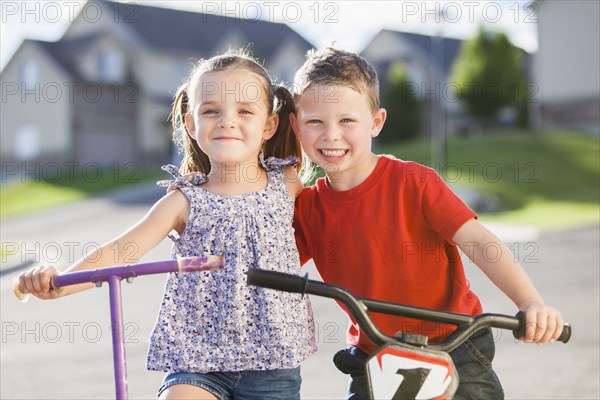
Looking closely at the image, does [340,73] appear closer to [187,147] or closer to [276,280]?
[187,147]

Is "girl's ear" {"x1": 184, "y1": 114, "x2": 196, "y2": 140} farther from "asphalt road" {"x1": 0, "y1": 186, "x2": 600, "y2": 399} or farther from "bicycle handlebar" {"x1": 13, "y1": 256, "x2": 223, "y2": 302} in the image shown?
"asphalt road" {"x1": 0, "y1": 186, "x2": 600, "y2": 399}

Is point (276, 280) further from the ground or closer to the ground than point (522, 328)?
further from the ground

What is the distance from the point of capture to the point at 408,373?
2416 millimetres

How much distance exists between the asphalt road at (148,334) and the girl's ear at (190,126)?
9.55 ft

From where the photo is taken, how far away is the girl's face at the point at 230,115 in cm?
322

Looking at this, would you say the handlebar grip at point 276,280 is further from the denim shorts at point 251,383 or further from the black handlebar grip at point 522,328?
the denim shorts at point 251,383

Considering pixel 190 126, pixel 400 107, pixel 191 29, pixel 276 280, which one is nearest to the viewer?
pixel 276 280

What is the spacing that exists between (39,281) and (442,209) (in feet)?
4.41

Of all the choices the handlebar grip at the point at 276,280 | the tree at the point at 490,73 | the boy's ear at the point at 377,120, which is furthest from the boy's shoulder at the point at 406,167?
the tree at the point at 490,73

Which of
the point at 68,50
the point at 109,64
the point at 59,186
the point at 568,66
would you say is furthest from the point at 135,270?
the point at 68,50

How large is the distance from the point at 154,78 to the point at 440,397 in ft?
135

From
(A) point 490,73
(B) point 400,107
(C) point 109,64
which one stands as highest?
(C) point 109,64

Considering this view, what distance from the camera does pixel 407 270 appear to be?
3137 millimetres

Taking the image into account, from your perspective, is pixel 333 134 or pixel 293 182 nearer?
pixel 333 134
